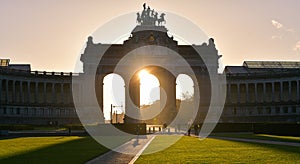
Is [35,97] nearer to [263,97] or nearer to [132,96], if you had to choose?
[132,96]

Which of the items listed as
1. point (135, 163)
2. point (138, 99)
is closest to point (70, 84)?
point (138, 99)

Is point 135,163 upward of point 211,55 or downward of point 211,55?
downward

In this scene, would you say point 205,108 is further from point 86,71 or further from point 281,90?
Result: point 86,71

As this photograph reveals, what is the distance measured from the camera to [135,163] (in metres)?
29.4

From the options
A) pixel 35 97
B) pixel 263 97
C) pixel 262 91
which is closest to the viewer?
pixel 35 97

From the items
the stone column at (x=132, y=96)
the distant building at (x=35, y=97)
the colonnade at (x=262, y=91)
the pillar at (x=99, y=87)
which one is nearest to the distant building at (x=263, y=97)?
the colonnade at (x=262, y=91)

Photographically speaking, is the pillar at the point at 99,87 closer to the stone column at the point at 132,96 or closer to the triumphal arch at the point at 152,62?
the triumphal arch at the point at 152,62

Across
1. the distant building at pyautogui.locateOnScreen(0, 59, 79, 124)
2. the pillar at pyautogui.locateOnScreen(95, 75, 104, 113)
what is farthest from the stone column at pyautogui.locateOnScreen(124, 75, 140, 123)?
the distant building at pyautogui.locateOnScreen(0, 59, 79, 124)

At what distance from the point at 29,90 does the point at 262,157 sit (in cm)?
10292

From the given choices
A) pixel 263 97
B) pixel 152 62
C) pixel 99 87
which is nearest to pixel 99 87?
pixel 99 87

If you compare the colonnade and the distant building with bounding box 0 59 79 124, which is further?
the colonnade

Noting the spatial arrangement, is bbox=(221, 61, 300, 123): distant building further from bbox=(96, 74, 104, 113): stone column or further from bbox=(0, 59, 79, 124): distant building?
bbox=(0, 59, 79, 124): distant building

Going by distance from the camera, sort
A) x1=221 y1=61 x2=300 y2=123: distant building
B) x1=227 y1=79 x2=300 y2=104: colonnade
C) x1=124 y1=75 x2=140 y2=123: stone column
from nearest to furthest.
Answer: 1. x1=221 y1=61 x2=300 y2=123: distant building
2. x1=124 y1=75 x2=140 y2=123: stone column
3. x1=227 y1=79 x2=300 y2=104: colonnade

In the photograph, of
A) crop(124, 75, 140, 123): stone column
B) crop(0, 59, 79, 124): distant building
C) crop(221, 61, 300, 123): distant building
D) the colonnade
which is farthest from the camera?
the colonnade
